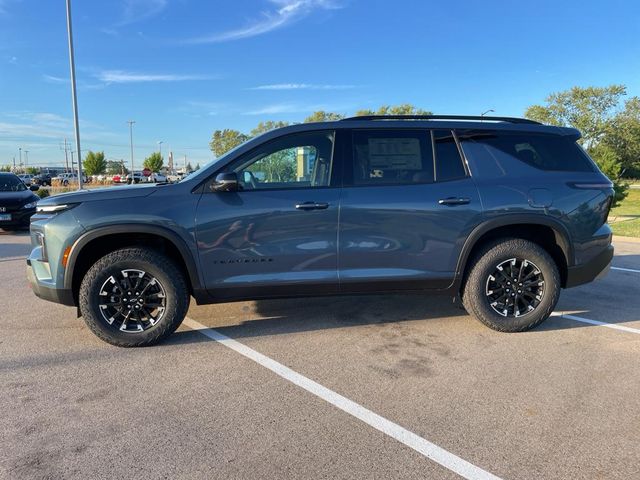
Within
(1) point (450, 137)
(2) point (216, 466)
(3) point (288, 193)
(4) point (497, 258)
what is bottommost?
(2) point (216, 466)

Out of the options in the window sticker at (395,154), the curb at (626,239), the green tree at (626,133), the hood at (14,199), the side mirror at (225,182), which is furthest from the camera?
the green tree at (626,133)

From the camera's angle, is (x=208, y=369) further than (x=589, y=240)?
No

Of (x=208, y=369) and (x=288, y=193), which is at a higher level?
(x=288, y=193)

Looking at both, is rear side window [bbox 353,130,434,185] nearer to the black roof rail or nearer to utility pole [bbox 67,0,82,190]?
the black roof rail

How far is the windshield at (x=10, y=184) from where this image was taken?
12219 millimetres

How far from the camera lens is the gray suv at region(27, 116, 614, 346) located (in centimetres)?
386

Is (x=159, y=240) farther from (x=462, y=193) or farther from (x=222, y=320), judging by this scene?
(x=462, y=193)

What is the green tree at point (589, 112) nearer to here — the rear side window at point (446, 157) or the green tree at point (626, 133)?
the green tree at point (626, 133)

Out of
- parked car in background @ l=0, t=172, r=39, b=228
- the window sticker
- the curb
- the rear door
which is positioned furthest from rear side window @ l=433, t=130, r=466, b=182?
parked car in background @ l=0, t=172, r=39, b=228

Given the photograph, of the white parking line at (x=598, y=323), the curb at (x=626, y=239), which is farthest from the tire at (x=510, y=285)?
the curb at (x=626, y=239)

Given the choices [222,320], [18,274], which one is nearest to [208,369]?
[222,320]

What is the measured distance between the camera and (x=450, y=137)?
4.31 metres

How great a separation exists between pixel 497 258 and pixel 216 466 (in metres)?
3.02

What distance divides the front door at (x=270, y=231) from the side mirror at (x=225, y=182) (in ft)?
0.24
